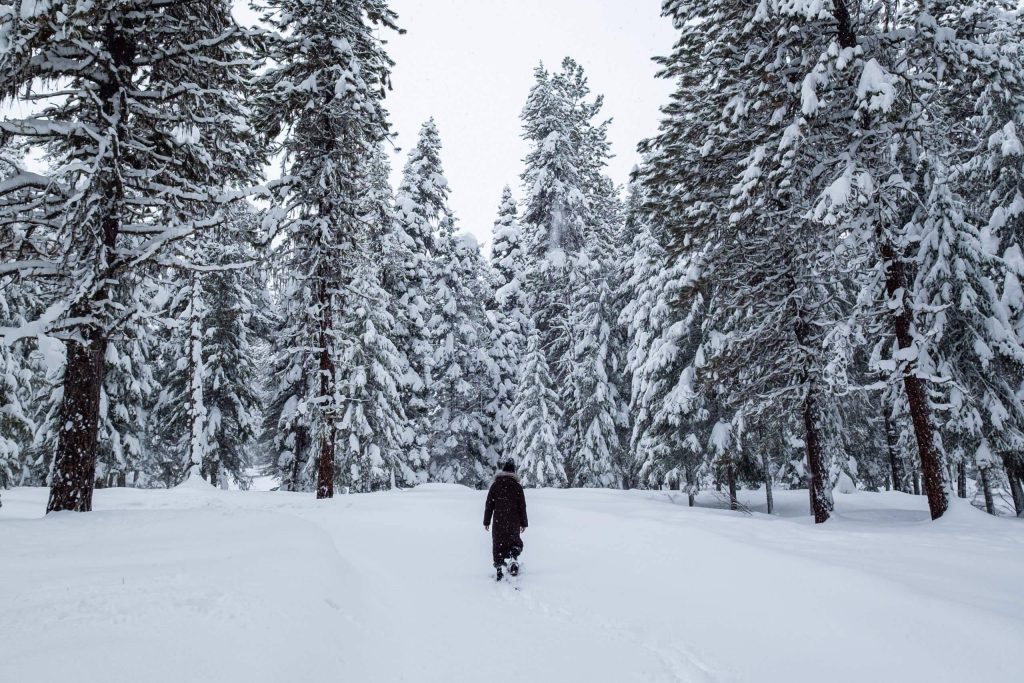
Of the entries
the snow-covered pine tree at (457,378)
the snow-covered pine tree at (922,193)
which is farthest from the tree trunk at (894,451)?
the snow-covered pine tree at (457,378)

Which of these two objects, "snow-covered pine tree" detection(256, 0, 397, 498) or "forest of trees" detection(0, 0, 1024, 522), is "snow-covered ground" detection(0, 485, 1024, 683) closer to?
"forest of trees" detection(0, 0, 1024, 522)

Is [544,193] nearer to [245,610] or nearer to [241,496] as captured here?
[241,496]

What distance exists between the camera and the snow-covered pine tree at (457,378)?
94.1 feet

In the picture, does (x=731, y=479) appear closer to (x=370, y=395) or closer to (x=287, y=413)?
(x=370, y=395)

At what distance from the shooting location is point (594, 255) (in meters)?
28.0

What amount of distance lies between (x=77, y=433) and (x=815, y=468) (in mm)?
14543

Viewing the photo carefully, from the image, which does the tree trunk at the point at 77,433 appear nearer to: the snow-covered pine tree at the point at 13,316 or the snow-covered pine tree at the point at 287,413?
the snow-covered pine tree at the point at 13,316

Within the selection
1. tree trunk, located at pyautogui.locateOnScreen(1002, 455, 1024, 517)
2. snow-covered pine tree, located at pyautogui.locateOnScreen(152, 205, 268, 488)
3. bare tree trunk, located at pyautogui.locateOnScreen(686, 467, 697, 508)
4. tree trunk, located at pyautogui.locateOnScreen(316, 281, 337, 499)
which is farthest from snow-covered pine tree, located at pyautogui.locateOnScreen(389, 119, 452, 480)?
tree trunk, located at pyautogui.locateOnScreen(1002, 455, 1024, 517)

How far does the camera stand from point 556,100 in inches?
1174

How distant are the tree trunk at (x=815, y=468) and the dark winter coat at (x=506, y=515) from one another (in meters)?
7.78

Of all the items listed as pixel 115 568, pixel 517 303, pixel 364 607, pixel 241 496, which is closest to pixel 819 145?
pixel 364 607

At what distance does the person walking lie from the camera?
833 centimetres

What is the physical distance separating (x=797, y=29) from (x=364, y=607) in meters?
12.8

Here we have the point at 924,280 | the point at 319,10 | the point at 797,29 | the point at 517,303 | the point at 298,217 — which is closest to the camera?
the point at 797,29
